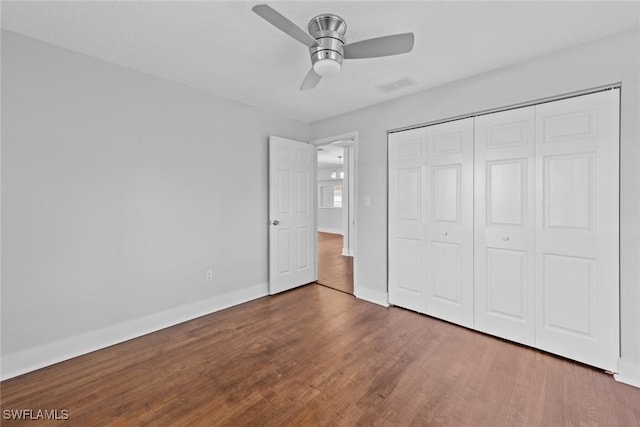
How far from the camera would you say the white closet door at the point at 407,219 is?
3.05 metres

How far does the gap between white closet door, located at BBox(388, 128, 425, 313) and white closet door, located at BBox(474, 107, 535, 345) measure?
56 cm

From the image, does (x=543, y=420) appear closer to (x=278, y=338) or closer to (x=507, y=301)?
(x=507, y=301)

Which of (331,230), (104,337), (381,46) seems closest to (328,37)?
(381,46)

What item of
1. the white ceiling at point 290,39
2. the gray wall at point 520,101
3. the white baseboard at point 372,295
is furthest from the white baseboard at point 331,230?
the white ceiling at point 290,39

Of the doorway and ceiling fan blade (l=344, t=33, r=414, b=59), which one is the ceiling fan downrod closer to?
ceiling fan blade (l=344, t=33, r=414, b=59)

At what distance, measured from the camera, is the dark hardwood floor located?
4.13 metres

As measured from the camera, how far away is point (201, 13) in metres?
1.78

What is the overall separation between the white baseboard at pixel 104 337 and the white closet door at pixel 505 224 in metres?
2.70

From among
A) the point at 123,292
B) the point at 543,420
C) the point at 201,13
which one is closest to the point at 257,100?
the point at 201,13

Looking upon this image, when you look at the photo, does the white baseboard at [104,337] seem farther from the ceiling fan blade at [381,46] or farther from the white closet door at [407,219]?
the ceiling fan blade at [381,46]

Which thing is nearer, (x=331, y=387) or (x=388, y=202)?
(x=331, y=387)

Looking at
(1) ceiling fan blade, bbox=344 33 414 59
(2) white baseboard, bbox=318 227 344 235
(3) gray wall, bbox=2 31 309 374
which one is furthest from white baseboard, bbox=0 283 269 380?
(2) white baseboard, bbox=318 227 344 235

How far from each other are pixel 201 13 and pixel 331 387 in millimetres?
2602

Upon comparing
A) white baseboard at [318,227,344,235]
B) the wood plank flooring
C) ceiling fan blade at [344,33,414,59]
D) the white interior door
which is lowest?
the wood plank flooring
